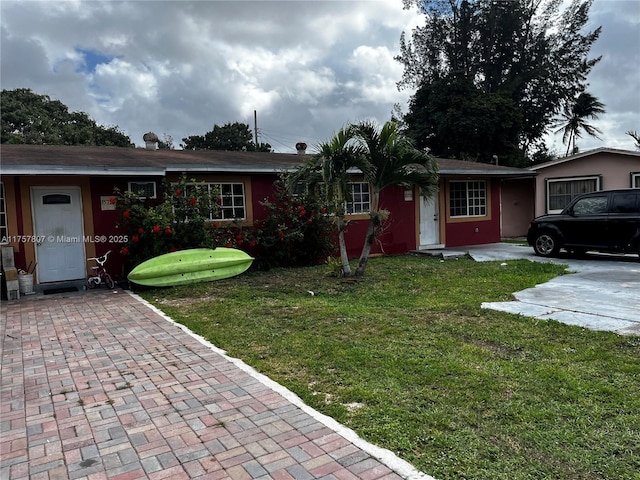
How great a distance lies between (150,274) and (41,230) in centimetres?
259

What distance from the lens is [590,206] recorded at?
11.2 meters

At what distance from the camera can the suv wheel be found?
11.7 metres

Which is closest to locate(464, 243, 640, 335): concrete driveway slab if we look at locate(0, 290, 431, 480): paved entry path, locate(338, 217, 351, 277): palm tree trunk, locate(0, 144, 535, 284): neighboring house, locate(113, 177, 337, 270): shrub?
locate(338, 217, 351, 277): palm tree trunk

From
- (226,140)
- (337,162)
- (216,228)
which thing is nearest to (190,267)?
(216,228)

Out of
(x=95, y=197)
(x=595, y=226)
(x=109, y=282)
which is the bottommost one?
(x=109, y=282)

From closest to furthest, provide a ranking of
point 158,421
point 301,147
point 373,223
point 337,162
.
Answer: point 158,421
point 337,162
point 373,223
point 301,147

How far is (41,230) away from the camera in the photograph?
30.3 feet

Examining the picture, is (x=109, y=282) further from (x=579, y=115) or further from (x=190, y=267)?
(x=579, y=115)

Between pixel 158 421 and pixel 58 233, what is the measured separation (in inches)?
299

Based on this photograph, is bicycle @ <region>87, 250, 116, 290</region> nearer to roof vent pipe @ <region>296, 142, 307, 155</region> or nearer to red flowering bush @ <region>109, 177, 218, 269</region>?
red flowering bush @ <region>109, 177, 218, 269</region>

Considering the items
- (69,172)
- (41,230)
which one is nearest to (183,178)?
(69,172)

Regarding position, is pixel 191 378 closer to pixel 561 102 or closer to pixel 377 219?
pixel 377 219

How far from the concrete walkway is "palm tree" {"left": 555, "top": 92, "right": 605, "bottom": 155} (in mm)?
23300

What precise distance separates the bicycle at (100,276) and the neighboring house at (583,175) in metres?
14.9
